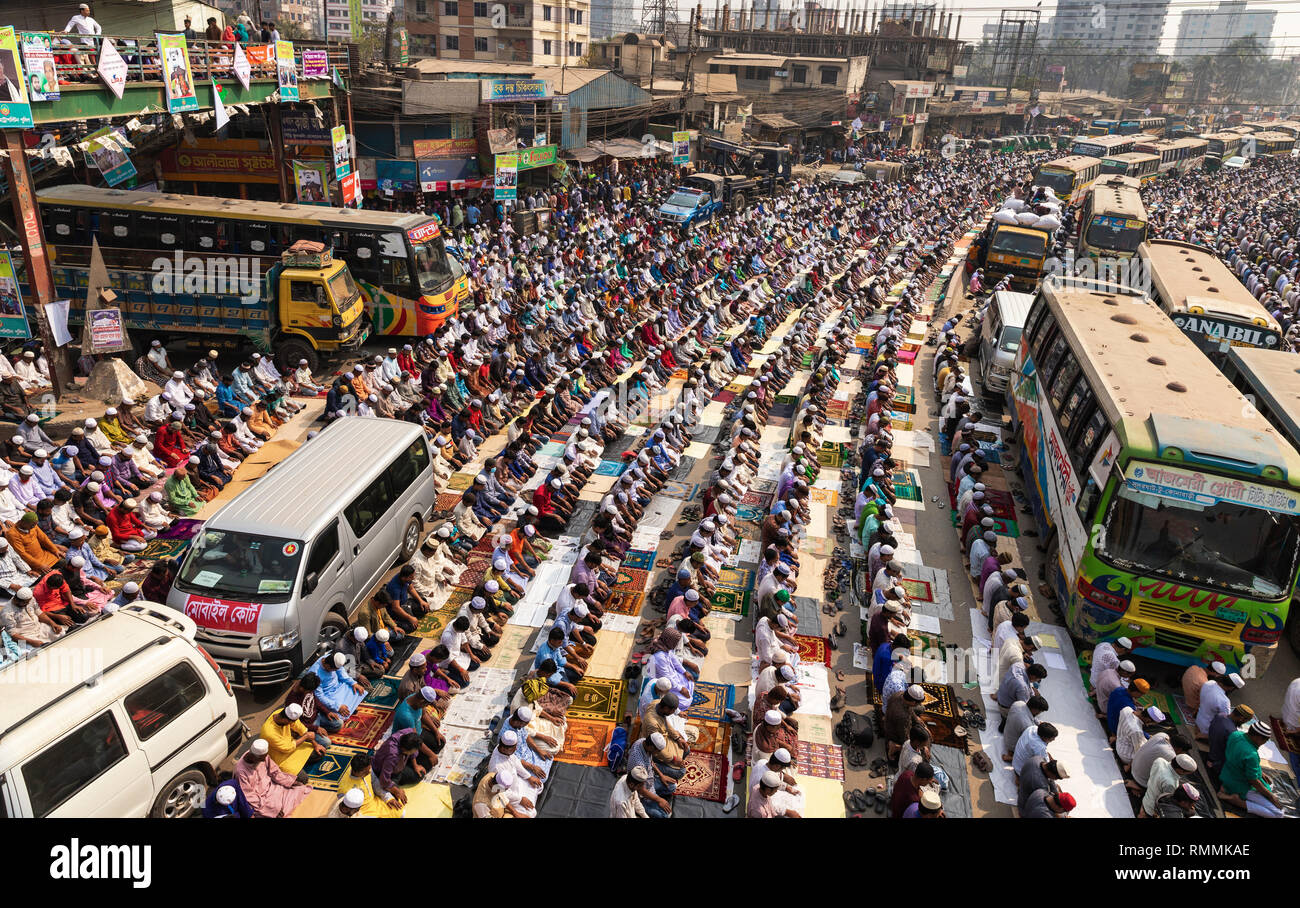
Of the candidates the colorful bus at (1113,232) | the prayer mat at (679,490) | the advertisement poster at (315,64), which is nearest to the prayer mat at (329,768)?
the prayer mat at (679,490)

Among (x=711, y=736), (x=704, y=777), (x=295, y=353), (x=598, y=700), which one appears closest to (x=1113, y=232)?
(x=295, y=353)

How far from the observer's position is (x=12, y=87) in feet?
42.0

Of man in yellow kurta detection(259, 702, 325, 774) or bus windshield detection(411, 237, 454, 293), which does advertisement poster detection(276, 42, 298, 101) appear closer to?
bus windshield detection(411, 237, 454, 293)

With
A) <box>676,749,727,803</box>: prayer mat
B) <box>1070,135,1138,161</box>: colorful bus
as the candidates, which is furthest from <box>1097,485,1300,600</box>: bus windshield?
<box>1070,135,1138,161</box>: colorful bus

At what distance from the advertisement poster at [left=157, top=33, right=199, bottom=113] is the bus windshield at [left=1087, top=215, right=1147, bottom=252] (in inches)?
1102

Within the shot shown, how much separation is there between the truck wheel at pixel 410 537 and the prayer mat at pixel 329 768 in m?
3.47

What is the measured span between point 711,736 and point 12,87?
45.0 ft

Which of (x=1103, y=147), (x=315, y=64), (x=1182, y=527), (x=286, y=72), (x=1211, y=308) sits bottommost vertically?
(x=1182, y=527)

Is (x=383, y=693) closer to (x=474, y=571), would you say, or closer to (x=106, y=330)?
(x=474, y=571)

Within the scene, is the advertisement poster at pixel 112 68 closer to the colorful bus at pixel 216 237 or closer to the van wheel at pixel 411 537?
the colorful bus at pixel 216 237

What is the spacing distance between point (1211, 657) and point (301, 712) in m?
9.68

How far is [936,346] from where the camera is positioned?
78.4 ft

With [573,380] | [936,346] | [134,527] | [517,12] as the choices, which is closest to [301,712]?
[134,527]
